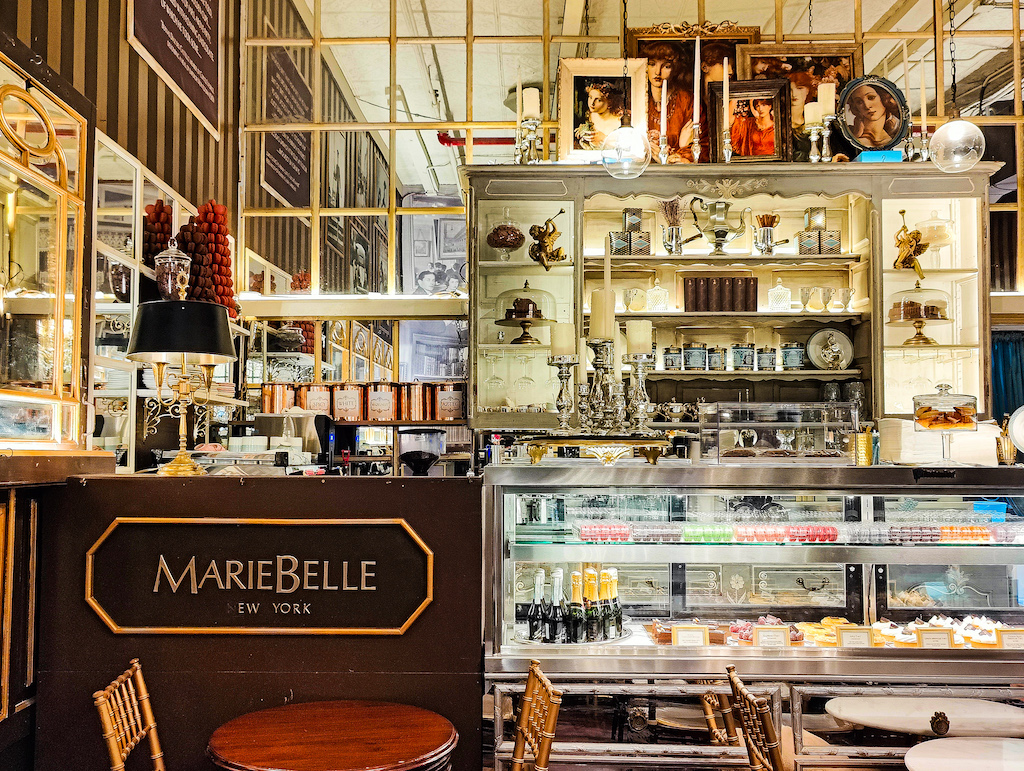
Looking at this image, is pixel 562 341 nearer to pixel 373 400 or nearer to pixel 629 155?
pixel 629 155

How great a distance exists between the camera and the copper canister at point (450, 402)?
550 cm

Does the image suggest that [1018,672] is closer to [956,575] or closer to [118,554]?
[956,575]

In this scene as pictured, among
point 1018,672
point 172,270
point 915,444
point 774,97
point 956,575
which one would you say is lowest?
point 1018,672

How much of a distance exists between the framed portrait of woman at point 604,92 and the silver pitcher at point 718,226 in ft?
2.25

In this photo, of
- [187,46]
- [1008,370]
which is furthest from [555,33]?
[1008,370]

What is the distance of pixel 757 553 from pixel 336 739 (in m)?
1.33

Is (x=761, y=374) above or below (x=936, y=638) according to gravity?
above

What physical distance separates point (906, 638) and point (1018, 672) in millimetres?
305

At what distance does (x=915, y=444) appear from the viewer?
2541 mm

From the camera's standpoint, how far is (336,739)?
A: 1882 millimetres

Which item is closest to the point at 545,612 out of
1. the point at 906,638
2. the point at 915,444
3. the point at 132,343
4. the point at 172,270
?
the point at 906,638

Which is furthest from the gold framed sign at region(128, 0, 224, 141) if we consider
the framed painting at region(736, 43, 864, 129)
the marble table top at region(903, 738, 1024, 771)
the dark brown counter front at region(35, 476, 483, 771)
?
the marble table top at region(903, 738, 1024, 771)

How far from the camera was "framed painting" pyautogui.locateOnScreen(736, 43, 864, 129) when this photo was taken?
17.4 ft

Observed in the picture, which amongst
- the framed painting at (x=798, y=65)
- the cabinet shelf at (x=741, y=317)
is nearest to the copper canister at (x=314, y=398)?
the cabinet shelf at (x=741, y=317)
